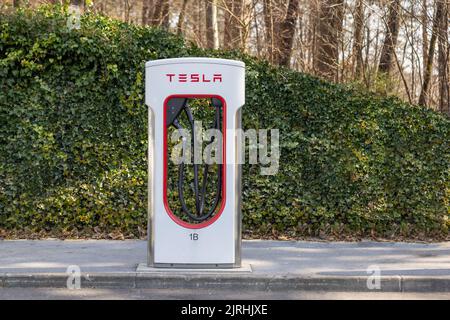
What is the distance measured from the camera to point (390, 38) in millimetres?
15961

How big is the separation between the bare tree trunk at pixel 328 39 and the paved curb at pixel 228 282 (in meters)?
10.3

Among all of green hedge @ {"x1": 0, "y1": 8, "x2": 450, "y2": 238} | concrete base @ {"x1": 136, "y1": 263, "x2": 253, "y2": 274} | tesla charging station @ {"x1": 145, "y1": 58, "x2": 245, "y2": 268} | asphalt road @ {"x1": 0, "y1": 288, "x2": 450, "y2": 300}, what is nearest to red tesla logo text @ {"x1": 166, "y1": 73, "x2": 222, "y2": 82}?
tesla charging station @ {"x1": 145, "y1": 58, "x2": 245, "y2": 268}

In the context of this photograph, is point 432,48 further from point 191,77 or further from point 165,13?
point 165,13

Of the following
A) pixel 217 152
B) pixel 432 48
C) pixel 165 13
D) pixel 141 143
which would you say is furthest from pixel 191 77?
pixel 165 13

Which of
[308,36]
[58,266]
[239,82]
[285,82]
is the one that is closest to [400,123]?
[285,82]

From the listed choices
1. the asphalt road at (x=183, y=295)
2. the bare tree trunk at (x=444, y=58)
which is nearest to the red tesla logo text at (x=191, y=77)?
the asphalt road at (x=183, y=295)

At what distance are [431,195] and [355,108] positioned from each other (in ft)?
5.98

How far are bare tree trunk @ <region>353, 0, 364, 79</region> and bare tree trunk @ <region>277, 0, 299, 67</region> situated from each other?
1877 mm

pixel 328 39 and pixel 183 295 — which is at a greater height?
pixel 328 39

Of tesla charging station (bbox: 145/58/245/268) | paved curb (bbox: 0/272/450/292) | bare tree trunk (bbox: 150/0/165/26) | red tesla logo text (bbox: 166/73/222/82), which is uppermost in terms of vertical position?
bare tree trunk (bbox: 150/0/165/26)

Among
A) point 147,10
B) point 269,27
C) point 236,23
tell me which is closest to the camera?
point 236,23

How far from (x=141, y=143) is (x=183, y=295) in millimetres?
3783

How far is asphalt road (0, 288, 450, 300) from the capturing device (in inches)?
270

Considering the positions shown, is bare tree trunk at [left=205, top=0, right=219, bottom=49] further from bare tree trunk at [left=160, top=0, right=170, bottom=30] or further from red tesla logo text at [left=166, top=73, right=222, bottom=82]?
red tesla logo text at [left=166, top=73, right=222, bottom=82]
